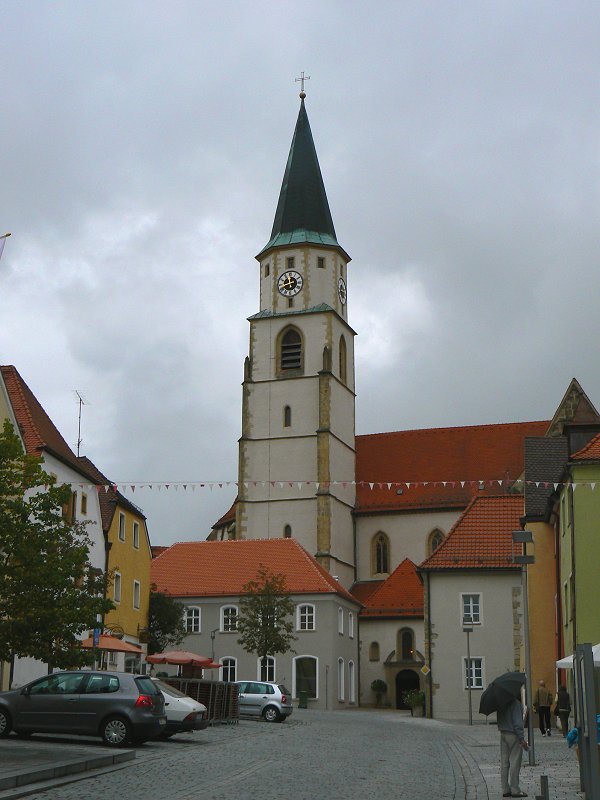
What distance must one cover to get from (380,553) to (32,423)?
37.5 meters

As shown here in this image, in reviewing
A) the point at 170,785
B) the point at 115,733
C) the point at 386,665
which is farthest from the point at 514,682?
the point at 386,665

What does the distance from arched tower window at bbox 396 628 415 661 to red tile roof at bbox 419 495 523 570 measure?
18629 millimetres

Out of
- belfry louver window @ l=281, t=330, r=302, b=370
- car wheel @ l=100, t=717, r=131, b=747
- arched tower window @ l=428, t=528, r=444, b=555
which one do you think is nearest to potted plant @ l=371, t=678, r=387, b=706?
arched tower window @ l=428, t=528, r=444, b=555

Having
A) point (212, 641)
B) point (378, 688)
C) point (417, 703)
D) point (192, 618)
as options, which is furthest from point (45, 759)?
point (378, 688)

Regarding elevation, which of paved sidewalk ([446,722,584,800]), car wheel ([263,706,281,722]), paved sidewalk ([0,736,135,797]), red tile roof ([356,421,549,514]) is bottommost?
paved sidewalk ([446,722,584,800])

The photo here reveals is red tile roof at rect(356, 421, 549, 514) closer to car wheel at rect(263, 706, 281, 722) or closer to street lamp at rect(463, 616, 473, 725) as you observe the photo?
street lamp at rect(463, 616, 473, 725)

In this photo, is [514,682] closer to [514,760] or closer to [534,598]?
[514,760]

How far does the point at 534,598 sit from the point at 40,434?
1612cm

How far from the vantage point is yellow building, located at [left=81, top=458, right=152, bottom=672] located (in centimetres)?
4334

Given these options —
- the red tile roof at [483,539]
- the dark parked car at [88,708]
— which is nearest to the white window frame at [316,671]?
the red tile roof at [483,539]

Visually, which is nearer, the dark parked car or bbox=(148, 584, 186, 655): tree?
the dark parked car

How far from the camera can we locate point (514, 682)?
15383 millimetres

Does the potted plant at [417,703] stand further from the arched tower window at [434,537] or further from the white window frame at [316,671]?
the arched tower window at [434,537]

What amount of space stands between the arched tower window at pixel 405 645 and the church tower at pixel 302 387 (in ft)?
18.1
